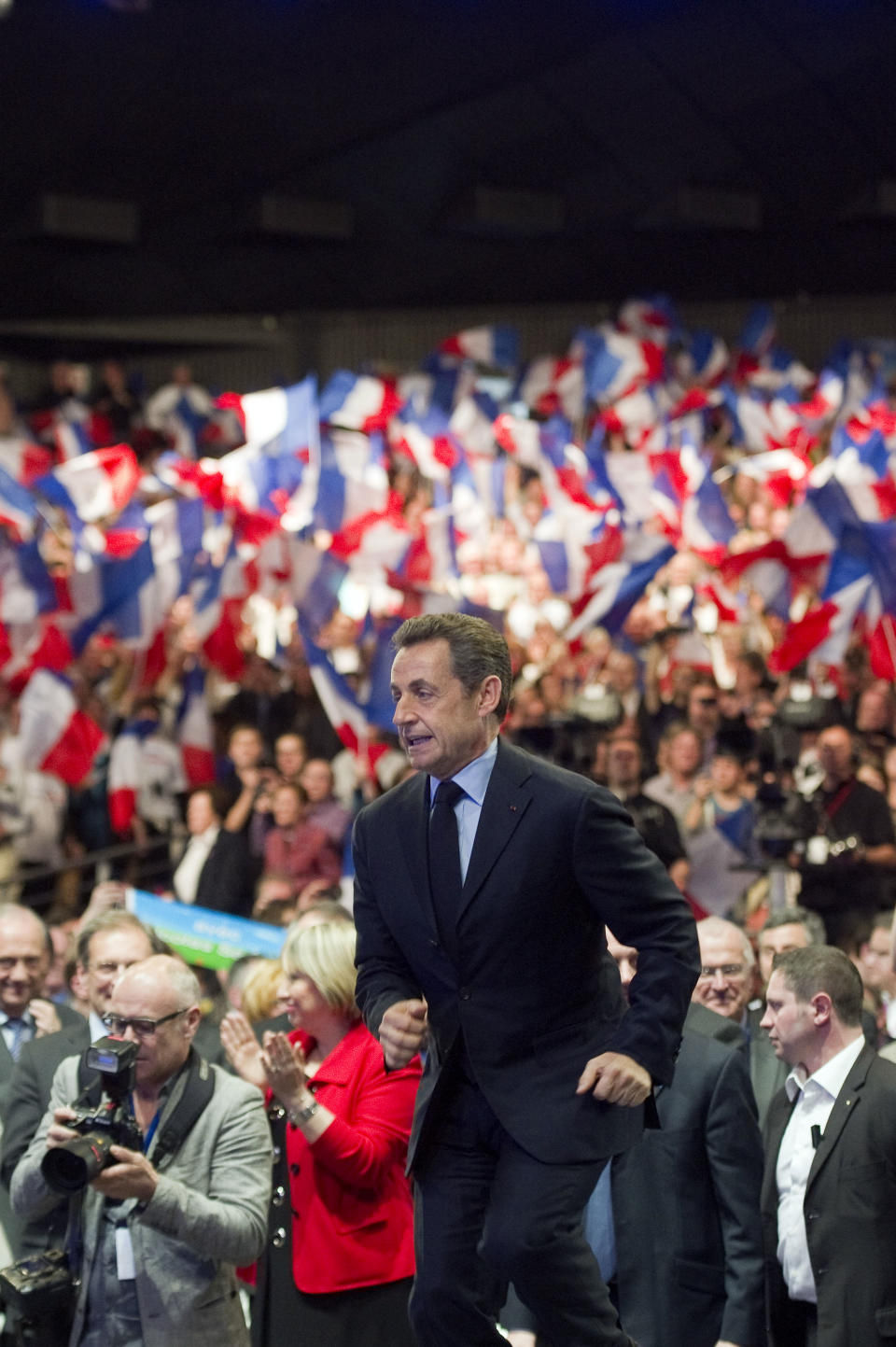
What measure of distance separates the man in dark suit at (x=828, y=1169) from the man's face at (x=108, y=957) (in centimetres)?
155

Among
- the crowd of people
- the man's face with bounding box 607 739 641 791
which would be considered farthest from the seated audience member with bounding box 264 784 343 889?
the crowd of people

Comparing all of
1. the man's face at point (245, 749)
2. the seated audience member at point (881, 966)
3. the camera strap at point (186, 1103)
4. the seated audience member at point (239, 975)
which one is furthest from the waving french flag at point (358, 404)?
the camera strap at point (186, 1103)

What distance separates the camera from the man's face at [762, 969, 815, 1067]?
13.1 feet

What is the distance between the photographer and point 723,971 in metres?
4.68

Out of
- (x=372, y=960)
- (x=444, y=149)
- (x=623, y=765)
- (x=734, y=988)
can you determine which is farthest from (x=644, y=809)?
(x=444, y=149)

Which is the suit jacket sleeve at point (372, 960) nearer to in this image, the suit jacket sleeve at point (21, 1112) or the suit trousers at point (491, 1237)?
the suit trousers at point (491, 1237)

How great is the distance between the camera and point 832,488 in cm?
998

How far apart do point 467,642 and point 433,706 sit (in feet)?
0.39

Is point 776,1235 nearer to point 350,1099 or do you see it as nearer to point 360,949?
point 350,1099

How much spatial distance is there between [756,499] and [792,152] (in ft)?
9.38

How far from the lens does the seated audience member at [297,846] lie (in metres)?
8.23

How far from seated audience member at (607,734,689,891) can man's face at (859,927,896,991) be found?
1.18m

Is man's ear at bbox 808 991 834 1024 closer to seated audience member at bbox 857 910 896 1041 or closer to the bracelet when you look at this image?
the bracelet

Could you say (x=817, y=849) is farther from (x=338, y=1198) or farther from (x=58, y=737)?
(x=58, y=737)
